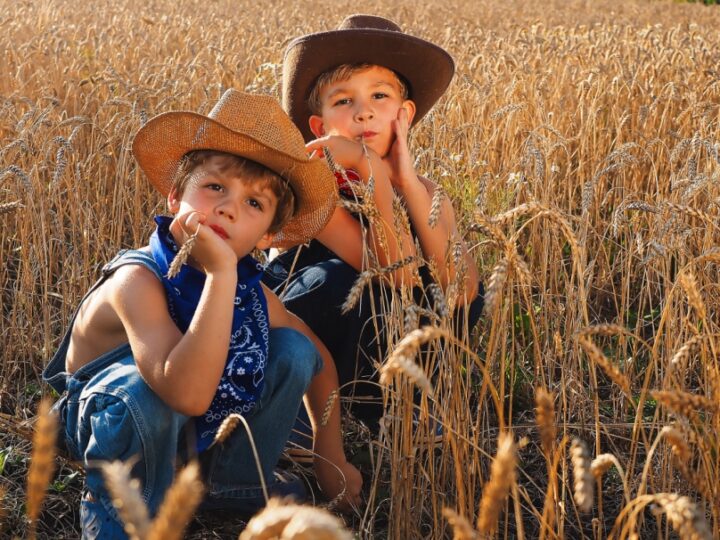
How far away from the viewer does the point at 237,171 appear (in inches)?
84.0

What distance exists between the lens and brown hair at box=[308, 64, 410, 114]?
273cm

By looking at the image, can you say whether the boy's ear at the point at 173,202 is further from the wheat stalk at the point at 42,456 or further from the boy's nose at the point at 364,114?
the wheat stalk at the point at 42,456

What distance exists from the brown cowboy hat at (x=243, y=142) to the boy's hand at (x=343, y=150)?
4.7 inches

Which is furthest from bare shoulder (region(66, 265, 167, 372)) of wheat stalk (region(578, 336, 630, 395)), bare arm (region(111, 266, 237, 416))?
wheat stalk (region(578, 336, 630, 395))

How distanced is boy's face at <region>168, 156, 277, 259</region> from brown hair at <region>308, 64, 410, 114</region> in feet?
2.14

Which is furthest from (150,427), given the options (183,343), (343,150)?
(343,150)

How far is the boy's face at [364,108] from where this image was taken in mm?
2605

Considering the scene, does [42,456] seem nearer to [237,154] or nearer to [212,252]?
[212,252]

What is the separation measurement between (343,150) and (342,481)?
81 centimetres

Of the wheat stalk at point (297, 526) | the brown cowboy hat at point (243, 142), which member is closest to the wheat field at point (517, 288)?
the wheat stalk at point (297, 526)

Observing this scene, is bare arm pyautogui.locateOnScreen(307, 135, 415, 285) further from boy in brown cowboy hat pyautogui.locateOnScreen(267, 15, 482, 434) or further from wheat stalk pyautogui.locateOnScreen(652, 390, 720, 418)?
wheat stalk pyautogui.locateOnScreen(652, 390, 720, 418)

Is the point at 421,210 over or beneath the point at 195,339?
over

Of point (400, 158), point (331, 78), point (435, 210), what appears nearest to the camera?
point (435, 210)

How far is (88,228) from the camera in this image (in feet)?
10.3
